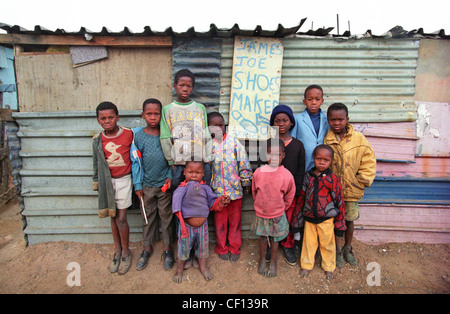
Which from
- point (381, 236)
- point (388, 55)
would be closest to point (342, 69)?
point (388, 55)

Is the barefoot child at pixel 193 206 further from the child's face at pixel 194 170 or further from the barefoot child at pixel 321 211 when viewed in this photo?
the barefoot child at pixel 321 211

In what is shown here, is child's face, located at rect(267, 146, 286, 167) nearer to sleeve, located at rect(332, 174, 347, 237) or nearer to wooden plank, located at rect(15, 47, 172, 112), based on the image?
sleeve, located at rect(332, 174, 347, 237)

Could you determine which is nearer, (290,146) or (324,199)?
(324,199)

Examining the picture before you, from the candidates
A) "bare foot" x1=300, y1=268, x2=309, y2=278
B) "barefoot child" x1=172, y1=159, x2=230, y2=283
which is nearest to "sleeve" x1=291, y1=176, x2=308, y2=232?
"bare foot" x1=300, y1=268, x2=309, y2=278

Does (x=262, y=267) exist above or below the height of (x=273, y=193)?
below

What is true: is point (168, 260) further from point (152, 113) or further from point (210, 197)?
point (152, 113)

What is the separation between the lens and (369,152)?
257 centimetres

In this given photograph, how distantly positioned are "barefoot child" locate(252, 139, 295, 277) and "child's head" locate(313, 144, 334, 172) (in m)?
0.34

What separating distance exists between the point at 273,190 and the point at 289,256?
1.04 metres

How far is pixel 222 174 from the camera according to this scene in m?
2.66

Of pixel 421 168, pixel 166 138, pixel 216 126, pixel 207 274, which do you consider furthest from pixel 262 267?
pixel 421 168

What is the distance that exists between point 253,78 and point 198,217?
1.92 m

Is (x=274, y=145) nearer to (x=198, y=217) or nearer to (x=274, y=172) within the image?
(x=274, y=172)

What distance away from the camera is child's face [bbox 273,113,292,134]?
256cm
